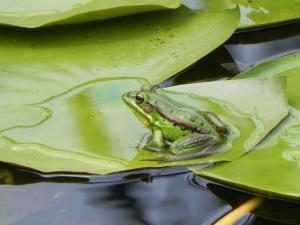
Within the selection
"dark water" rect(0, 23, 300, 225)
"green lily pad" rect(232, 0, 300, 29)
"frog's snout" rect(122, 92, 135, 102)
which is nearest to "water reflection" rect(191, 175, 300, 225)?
"dark water" rect(0, 23, 300, 225)

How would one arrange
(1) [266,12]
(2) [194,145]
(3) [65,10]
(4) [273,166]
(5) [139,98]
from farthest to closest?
(1) [266,12] < (3) [65,10] < (5) [139,98] < (2) [194,145] < (4) [273,166]

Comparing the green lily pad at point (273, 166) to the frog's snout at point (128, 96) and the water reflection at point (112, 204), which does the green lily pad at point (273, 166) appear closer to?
the water reflection at point (112, 204)

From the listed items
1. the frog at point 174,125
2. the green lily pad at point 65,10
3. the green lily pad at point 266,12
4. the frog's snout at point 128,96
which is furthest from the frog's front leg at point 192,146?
the green lily pad at point 266,12

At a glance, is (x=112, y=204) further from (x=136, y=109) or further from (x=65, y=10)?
(x=65, y=10)

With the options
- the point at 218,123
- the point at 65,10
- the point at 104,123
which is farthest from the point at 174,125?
the point at 65,10

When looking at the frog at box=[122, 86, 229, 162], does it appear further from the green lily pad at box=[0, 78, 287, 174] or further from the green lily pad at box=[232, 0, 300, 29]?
the green lily pad at box=[232, 0, 300, 29]

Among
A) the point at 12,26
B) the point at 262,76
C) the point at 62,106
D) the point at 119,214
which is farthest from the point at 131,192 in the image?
the point at 12,26

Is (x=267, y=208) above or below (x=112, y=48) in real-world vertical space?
below
